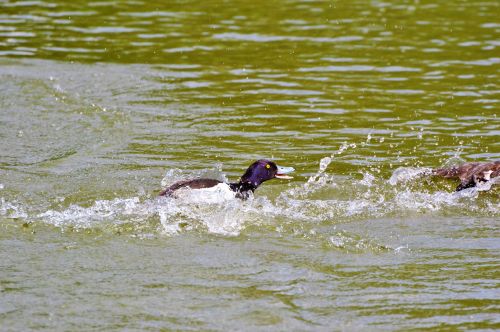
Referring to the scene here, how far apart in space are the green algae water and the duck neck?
165 millimetres

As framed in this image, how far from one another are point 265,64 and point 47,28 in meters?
4.92

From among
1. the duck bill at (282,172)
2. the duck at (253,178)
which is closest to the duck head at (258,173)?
the duck at (253,178)

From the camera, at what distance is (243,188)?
394 inches

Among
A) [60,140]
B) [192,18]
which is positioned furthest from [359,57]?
[60,140]

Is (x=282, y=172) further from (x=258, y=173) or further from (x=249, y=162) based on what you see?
(x=249, y=162)

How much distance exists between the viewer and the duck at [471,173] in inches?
402

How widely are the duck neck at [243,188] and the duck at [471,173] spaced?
2049 mm

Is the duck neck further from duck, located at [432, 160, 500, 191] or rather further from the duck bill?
duck, located at [432, 160, 500, 191]

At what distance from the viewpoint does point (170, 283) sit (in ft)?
25.4

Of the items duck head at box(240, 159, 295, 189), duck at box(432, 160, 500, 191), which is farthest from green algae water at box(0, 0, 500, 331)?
duck head at box(240, 159, 295, 189)

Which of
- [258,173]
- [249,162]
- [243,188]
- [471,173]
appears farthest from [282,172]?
[471,173]

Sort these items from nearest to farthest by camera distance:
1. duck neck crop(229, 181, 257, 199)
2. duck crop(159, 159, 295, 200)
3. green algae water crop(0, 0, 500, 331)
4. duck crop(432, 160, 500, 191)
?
green algae water crop(0, 0, 500, 331) < duck crop(159, 159, 295, 200) < duck neck crop(229, 181, 257, 199) < duck crop(432, 160, 500, 191)

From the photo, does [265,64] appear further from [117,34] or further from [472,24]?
[472,24]

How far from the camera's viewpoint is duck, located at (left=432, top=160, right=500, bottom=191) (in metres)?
10.2
